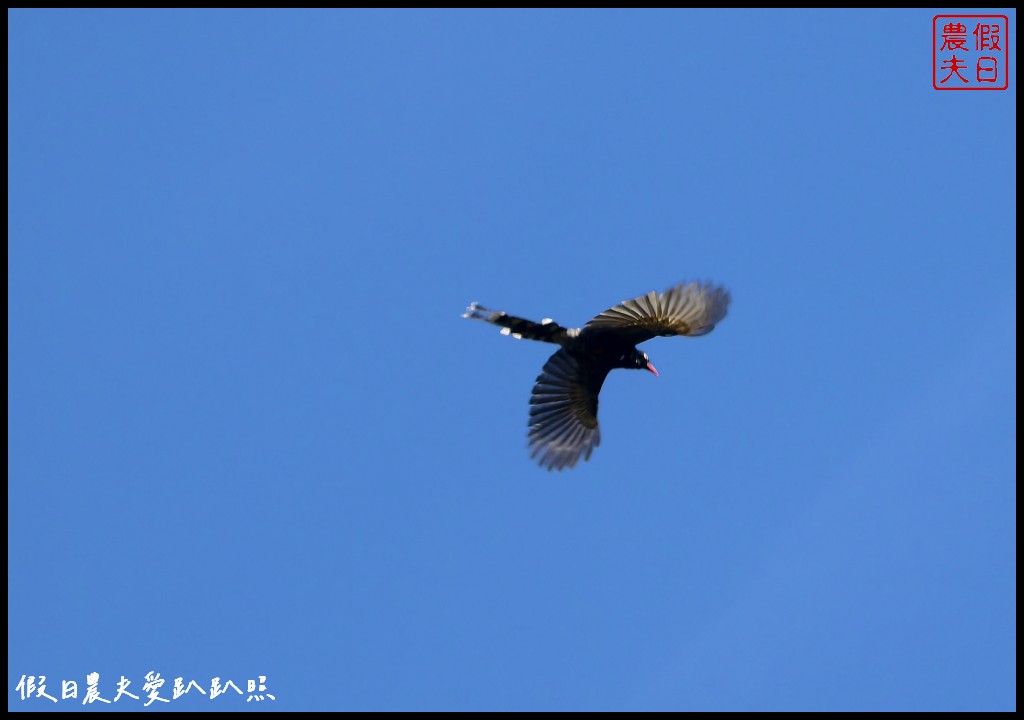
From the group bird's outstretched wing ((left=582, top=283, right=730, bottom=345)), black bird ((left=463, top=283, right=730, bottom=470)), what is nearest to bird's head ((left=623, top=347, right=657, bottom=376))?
black bird ((left=463, top=283, right=730, bottom=470))

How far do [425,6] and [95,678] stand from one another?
825 centimetres

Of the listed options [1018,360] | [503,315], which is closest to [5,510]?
[503,315]

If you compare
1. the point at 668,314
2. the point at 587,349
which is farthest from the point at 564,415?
the point at 668,314

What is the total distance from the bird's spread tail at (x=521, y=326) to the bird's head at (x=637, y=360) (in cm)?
79

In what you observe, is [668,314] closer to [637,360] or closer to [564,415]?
[637,360]

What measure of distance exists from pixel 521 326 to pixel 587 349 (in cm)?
90

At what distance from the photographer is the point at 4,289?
16.5 metres

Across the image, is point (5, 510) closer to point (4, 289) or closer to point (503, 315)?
point (4, 289)

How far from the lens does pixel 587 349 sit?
17109mm

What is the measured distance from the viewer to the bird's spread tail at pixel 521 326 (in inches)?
650

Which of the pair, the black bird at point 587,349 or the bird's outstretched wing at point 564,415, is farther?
the bird's outstretched wing at point 564,415

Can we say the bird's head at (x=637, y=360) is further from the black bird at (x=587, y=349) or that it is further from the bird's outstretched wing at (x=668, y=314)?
the bird's outstretched wing at (x=668, y=314)

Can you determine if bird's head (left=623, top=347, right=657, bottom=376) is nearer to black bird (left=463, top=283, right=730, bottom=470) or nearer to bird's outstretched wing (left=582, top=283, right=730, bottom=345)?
black bird (left=463, top=283, right=730, bottom=470)

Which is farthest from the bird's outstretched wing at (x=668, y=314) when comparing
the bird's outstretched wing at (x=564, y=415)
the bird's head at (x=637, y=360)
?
the bird's outstretched wing at (x=564, y=415)
